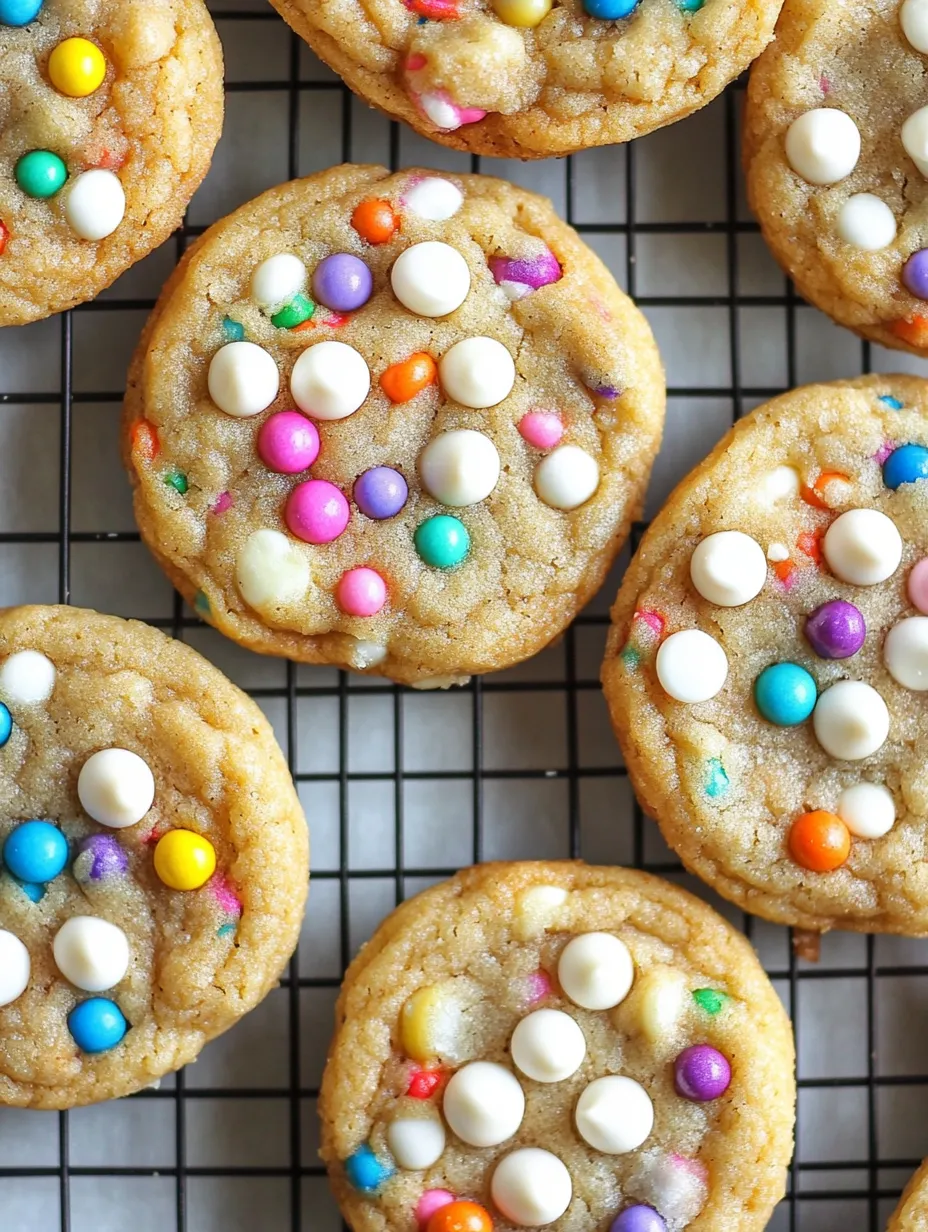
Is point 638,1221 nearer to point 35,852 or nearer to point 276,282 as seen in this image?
point 35,852

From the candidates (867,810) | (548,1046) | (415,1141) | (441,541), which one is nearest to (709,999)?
(548,1046)

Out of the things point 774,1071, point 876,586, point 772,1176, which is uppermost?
point 876,586

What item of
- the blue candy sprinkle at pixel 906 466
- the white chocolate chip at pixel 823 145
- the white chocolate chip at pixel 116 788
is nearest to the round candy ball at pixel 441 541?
the white chocolate chip at pixel 116 788

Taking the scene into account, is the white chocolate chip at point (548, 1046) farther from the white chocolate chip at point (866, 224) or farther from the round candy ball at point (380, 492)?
the white chocolate chip at point (866, 224)

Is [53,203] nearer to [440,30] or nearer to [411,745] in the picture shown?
[440,30]

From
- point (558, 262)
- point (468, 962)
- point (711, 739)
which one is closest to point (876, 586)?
point (711, 739)
